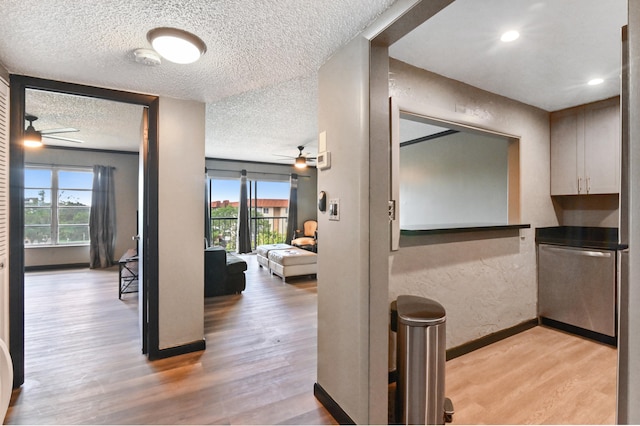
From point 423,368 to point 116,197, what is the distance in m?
7.12

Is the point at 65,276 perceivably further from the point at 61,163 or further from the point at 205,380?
the point at 205,380

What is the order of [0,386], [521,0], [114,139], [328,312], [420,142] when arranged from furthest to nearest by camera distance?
[114,139] < [420,142] < [328,312] < [521,0] < [0,386]

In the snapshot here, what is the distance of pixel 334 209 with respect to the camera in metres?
1.85

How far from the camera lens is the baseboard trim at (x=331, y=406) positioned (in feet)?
5.64

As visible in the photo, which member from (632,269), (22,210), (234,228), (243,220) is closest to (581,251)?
(632,269)

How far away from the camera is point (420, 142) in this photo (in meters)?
4.84

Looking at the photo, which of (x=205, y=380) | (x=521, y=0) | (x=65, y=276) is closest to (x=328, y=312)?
(x=205, y=380)

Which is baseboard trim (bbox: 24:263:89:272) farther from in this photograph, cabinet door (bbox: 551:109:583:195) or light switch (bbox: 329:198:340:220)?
cabinet door (bbox: 551:109:583:195)

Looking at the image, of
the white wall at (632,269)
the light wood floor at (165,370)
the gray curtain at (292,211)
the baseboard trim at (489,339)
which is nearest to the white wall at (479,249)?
the baseboard trim at (489,339)

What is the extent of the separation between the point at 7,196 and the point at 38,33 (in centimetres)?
120

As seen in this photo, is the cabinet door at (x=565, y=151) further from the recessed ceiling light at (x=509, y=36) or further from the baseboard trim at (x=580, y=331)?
the recessed ceiling light at (x=509, y=36)

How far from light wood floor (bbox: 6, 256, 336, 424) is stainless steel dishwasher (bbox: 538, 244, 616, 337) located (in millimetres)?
2612

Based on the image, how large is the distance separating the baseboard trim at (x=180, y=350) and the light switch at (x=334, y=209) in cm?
188

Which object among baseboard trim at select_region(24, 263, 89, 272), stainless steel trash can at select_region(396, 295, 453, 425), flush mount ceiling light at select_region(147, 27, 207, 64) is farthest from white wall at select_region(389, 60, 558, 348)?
baseboard trim at select_region(24, 263, 89, 272)
